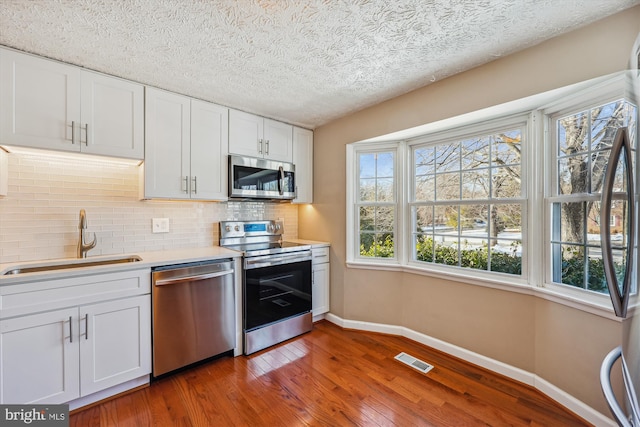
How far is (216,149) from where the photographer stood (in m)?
2.56

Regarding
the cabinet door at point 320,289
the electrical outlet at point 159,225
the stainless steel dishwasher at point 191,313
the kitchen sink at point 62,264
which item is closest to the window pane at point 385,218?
the cabinet door at point 320,289

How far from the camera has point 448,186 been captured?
8.13ft

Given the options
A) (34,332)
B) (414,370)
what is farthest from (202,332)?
(414,370)

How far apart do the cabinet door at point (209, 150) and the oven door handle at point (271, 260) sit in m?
0.70

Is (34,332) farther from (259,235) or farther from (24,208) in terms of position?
(259,235)

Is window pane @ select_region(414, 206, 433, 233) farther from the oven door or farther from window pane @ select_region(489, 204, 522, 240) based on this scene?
the oven door

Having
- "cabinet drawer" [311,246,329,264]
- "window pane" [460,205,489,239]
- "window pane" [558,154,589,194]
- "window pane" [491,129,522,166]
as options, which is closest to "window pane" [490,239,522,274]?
"window pane" [460,205,489,239]

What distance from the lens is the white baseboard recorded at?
160 centimetres

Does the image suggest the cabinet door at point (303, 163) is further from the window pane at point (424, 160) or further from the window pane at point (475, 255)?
the window pane at point (475, 255)

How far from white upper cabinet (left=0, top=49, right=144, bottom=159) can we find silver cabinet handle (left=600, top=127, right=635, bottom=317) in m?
2.75

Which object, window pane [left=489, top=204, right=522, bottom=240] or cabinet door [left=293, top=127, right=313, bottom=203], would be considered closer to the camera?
window pane [left=489, top=204, right=522, bottom=240]

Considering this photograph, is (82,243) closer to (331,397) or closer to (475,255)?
(331,397)

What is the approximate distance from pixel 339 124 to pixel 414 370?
248 centimetres

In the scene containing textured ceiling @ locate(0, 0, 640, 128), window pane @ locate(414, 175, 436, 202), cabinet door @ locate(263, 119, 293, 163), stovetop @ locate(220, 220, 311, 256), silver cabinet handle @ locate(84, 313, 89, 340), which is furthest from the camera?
cabinet door @ locate(263, 119, 293, 163)
